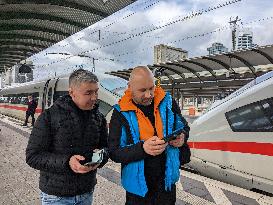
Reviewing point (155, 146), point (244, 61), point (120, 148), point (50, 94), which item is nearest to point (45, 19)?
point (50, 94)

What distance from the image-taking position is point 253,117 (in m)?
5.05

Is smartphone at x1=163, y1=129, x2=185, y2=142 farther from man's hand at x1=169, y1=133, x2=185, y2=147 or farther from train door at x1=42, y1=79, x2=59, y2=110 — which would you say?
train door at x1=42, y1=79, x2=59, y2=110

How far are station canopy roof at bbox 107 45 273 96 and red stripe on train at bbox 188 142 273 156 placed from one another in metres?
6.88

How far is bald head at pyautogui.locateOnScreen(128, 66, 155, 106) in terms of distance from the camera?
2.07 metres

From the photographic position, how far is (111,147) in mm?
2145

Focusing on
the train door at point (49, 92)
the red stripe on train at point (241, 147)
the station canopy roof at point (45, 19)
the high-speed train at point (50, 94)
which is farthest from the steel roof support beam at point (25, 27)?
the red stripe on train at point (241, 147)

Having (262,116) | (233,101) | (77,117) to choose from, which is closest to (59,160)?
(77,117)

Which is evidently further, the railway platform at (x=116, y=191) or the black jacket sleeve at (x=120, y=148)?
the railway platform at (x=116, y=191)

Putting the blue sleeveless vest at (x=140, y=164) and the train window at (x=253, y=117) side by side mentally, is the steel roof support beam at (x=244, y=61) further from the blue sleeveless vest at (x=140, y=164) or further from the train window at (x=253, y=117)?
the blue sleeveless vest at (x=140, y=164)

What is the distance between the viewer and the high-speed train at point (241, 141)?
4.79 m

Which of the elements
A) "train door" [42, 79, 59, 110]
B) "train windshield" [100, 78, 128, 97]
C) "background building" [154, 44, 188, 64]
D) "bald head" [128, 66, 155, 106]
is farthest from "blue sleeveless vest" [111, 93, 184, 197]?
"background building" [154, 44, 188, 64]

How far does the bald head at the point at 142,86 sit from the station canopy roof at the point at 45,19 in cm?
473

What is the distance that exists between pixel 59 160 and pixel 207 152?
13.7ft

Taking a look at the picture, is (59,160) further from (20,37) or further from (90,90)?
(20,37)
